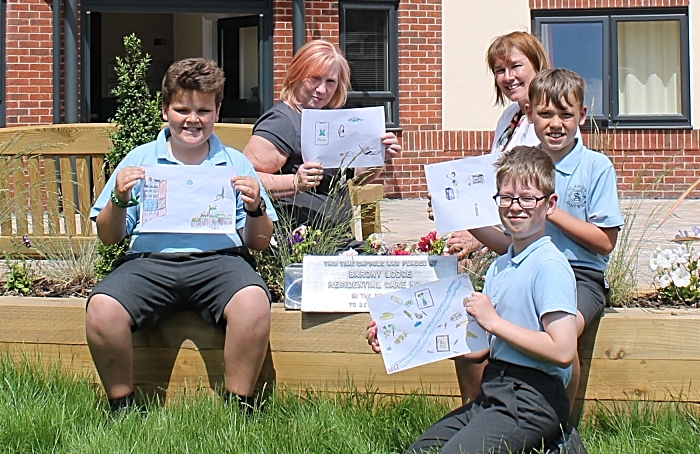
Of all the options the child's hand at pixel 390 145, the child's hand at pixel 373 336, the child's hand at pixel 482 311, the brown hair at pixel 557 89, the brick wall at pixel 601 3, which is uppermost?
the brick wall at pixel 601 3

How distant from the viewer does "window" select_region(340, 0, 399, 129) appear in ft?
39.1

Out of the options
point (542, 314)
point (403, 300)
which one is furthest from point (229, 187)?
point (542, 314)

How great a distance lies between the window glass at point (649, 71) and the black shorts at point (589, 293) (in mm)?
9816

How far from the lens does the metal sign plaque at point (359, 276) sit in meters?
3.57

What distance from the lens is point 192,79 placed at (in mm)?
3480

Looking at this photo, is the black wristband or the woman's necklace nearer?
Result: the black wristband

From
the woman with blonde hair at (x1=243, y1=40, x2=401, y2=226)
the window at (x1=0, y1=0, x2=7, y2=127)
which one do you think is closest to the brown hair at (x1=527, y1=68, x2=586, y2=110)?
the woman with blonde hair at (x1=243, y1=40, x2=401, y2=226)

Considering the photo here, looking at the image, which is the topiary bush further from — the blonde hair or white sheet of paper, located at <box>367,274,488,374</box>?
white sheet of paper, located at <box>367,274,488,374</box>

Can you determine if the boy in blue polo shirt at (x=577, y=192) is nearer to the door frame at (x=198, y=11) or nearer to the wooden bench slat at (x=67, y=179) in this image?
the wooden bench slat at (x=67, y=179)

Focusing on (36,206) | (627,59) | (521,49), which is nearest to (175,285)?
(521,49)

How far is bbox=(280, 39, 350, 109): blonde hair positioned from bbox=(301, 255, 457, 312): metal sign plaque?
917mm

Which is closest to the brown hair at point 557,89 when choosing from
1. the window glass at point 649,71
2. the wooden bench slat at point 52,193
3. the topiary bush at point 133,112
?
the topiary bush at point 133,112

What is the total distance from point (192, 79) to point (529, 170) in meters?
1.34

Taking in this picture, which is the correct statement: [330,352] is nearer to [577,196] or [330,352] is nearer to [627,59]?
[577,196]
